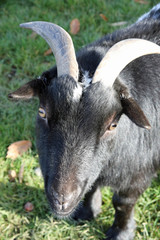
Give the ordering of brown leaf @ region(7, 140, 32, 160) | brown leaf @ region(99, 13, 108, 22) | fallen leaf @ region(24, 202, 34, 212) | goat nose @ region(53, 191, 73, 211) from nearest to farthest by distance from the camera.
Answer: goat nose @ region(53, 191, 73, 211) < fallen leaf @ region(24, 202, 34, 212) < brown leaf @ region(7, 140, 32, 160) < brown leaf @ region(99, 13, 108, 22)

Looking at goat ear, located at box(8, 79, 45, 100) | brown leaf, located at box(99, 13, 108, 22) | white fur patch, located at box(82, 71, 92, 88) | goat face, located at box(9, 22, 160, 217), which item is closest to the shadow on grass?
goat face, located at box(9, 22, 160, 217)

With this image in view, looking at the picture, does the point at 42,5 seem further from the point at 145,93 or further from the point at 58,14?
the point at 145,93

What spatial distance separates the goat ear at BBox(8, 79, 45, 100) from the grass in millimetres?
1659

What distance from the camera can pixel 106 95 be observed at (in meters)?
2.42

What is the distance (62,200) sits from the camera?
91.0 inches

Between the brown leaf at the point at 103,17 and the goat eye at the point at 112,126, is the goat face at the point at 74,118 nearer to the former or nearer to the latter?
the goat eye at the point at 112,126

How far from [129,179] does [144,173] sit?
182 millimetres

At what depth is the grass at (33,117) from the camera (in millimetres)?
3572

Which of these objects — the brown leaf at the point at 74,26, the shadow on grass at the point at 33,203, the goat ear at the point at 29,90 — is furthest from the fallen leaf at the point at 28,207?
the brown leaf at the point at 74,26

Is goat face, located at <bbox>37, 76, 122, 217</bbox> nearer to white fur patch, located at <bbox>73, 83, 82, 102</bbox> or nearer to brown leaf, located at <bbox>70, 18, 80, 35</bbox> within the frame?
white fur patch, located at <bbox>73, 83, 82, 102</bbox>

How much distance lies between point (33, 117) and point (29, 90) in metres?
2.08

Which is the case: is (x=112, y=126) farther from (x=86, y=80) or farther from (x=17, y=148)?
(x=17, y=148)

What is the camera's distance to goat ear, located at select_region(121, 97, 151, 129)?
2393 millimetres

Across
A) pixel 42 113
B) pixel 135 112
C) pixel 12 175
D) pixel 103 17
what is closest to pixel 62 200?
pixel 42 113
